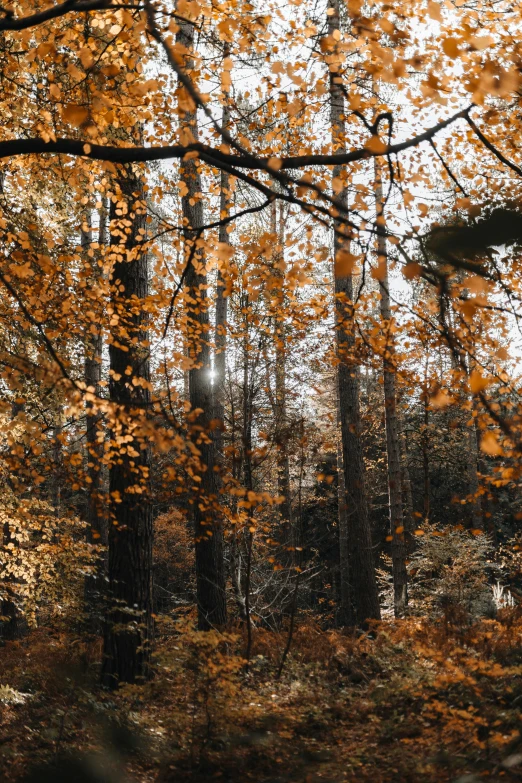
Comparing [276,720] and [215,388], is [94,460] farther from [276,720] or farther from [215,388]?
[276,720]

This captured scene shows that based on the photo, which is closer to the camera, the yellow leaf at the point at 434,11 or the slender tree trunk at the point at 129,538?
the yellow leaf at the point at 434,11

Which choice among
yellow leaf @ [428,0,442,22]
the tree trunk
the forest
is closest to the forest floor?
the forest

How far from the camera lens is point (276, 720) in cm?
496

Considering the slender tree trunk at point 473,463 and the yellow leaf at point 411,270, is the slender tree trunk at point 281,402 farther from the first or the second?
the slender tree trunk at point 473,463

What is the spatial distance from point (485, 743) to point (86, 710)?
2972 millimetres

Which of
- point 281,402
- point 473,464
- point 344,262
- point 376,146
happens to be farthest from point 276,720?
point 473,464

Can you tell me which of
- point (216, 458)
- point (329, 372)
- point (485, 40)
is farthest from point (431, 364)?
point (485, 40)

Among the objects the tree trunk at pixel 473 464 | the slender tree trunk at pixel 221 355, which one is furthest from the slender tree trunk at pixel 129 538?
the tree trunk at pixel 473 464

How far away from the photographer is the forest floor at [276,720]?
154 inches

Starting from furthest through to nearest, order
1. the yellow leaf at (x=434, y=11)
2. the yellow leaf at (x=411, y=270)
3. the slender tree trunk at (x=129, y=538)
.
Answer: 1. the slender tree trunk at (x=129, y=538)
2. the yellow leaf at (x=434, y=11)
3. the yellow leaf at (x=411, y=270)

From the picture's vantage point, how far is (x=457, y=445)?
15039 mm

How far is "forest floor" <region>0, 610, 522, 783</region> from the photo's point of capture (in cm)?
390

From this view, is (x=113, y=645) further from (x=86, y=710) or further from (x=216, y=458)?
(x=216, y=458)

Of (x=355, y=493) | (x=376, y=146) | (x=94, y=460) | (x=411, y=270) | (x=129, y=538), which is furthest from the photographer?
(x=94, y=460)
